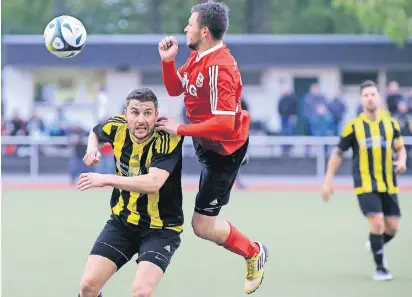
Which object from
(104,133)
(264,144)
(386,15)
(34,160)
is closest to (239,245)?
(104,133)

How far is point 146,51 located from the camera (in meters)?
26.5

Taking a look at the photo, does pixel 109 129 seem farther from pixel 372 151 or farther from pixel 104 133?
pixel 372 151

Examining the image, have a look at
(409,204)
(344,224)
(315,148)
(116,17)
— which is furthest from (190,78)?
(116,17)

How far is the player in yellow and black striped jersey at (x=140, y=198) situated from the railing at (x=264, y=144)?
14.0 meters

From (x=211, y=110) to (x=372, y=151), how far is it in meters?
2.85

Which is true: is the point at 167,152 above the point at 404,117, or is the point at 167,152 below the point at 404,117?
above

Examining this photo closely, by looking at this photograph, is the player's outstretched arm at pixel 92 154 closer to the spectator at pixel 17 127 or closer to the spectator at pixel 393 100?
the spectator at pixel 393 100

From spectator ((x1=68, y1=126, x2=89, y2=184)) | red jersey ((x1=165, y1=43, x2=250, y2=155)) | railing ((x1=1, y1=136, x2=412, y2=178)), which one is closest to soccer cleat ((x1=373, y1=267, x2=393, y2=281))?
red jersey ((x1=165, y1=43, x2=250, y2=155))

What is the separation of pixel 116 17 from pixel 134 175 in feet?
110

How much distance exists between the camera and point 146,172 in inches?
251

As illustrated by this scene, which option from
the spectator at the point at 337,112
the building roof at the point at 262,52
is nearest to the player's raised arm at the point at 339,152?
the spectator at the point at 337,112

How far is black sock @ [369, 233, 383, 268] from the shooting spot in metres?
8.97

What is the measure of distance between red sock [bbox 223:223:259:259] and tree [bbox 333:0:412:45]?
17.5 metres

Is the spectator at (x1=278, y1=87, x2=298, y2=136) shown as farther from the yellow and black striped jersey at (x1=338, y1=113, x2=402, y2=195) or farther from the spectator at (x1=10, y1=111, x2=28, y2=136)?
the yellow and black striped jersey at (x1=338, y1=113, x2=402, y2=195)
